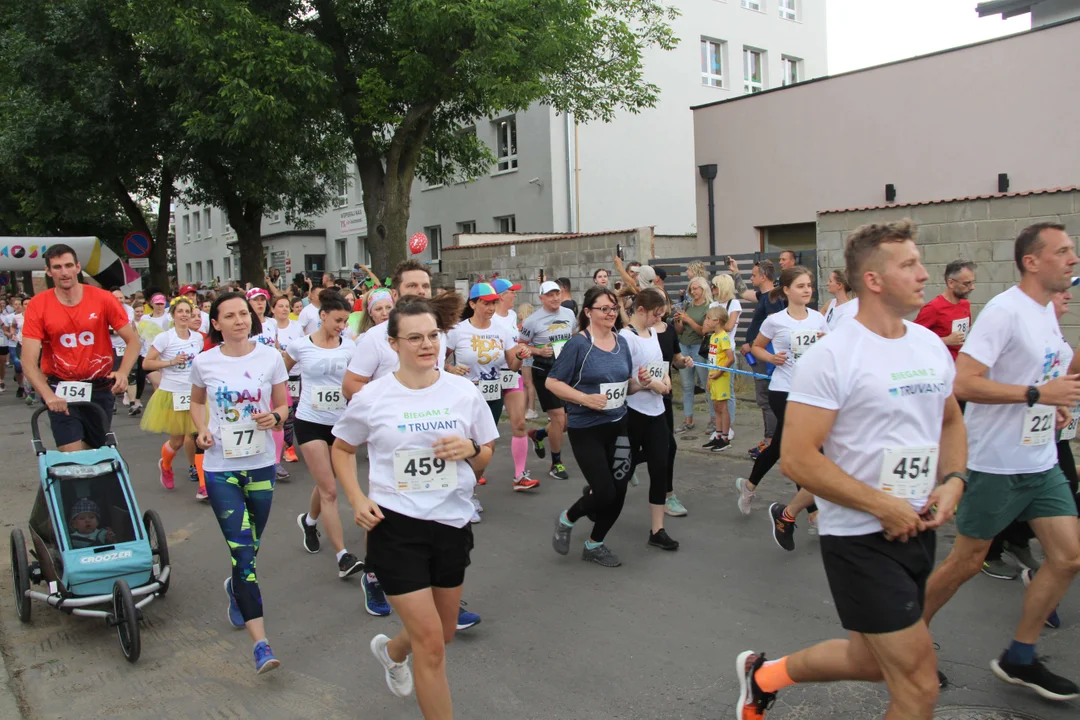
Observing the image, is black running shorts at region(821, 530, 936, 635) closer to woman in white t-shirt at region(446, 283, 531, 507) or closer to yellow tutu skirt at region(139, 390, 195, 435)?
woman in white t-shirt at region(446, 283, 531, 507)

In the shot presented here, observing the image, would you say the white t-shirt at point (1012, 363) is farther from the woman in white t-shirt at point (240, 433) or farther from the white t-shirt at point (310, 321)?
the white t-shirt at point (310, 321)

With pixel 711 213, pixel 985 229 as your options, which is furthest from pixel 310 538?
pixel 711 213

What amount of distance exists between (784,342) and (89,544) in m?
4.85

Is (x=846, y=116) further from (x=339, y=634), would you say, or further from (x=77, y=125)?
(x=77, y=125)

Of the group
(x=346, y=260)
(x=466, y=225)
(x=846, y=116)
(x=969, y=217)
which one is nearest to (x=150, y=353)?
(x=969, y=217)

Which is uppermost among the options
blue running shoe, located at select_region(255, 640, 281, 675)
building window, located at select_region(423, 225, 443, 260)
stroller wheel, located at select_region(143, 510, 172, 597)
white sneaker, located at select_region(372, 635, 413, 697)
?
building window, located at select_region(423, 225, 443, 260)

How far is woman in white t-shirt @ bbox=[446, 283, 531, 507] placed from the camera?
7434 millimetres

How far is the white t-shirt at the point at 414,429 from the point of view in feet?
11.4

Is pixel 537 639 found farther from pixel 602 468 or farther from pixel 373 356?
pixel 373 356

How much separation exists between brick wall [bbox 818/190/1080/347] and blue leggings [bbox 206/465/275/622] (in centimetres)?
844

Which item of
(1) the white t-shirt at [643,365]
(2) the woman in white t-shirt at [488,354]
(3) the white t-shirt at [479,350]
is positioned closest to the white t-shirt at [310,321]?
(2) the woman in white t-shirt at [488,354]

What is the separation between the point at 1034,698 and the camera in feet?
12.3

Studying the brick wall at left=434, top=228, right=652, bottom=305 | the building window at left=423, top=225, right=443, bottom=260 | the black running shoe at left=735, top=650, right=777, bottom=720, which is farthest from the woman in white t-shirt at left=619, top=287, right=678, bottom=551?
the building window at left=423, top=225, right=443, bottom=260

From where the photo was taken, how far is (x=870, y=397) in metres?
2.81
